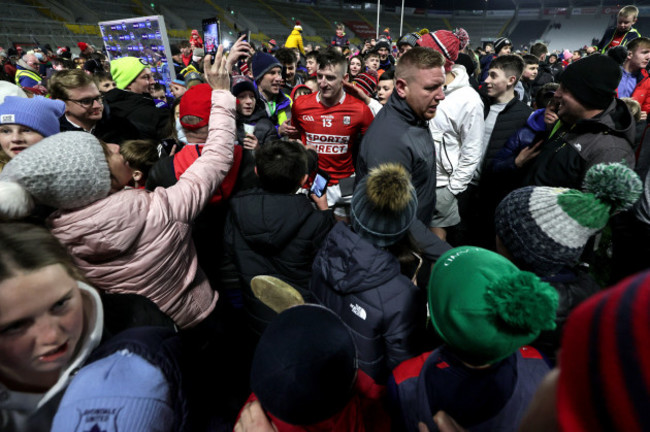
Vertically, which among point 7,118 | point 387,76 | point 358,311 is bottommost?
point 358,311

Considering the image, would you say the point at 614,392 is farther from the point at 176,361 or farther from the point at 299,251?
the point at 299,251

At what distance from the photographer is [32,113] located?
82.1 inches

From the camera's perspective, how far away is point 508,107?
3.38m

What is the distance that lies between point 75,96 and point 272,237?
96.8 inches

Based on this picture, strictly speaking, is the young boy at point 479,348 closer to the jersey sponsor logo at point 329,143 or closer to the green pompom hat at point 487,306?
the green pompom hat at point 487,306

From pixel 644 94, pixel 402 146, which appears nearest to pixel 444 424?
pixel 402 146

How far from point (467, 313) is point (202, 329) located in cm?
171

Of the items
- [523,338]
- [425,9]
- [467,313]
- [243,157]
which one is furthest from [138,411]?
[425,9]

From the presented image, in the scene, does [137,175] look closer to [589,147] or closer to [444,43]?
[589,147]

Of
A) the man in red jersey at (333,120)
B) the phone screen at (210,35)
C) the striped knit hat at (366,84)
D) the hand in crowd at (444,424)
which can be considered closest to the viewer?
the hand in crowd at (444,424)

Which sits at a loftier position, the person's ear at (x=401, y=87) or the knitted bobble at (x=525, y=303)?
the person's ear at (x=401, y=87)

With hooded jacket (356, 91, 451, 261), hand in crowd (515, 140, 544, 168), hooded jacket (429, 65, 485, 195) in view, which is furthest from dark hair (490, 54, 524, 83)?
hooded jacket (356, 91, 451, 261)

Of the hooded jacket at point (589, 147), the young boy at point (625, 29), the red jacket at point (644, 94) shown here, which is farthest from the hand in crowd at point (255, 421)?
the young boy at point (625, 29)

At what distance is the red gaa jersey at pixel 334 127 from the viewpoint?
3449 mm
